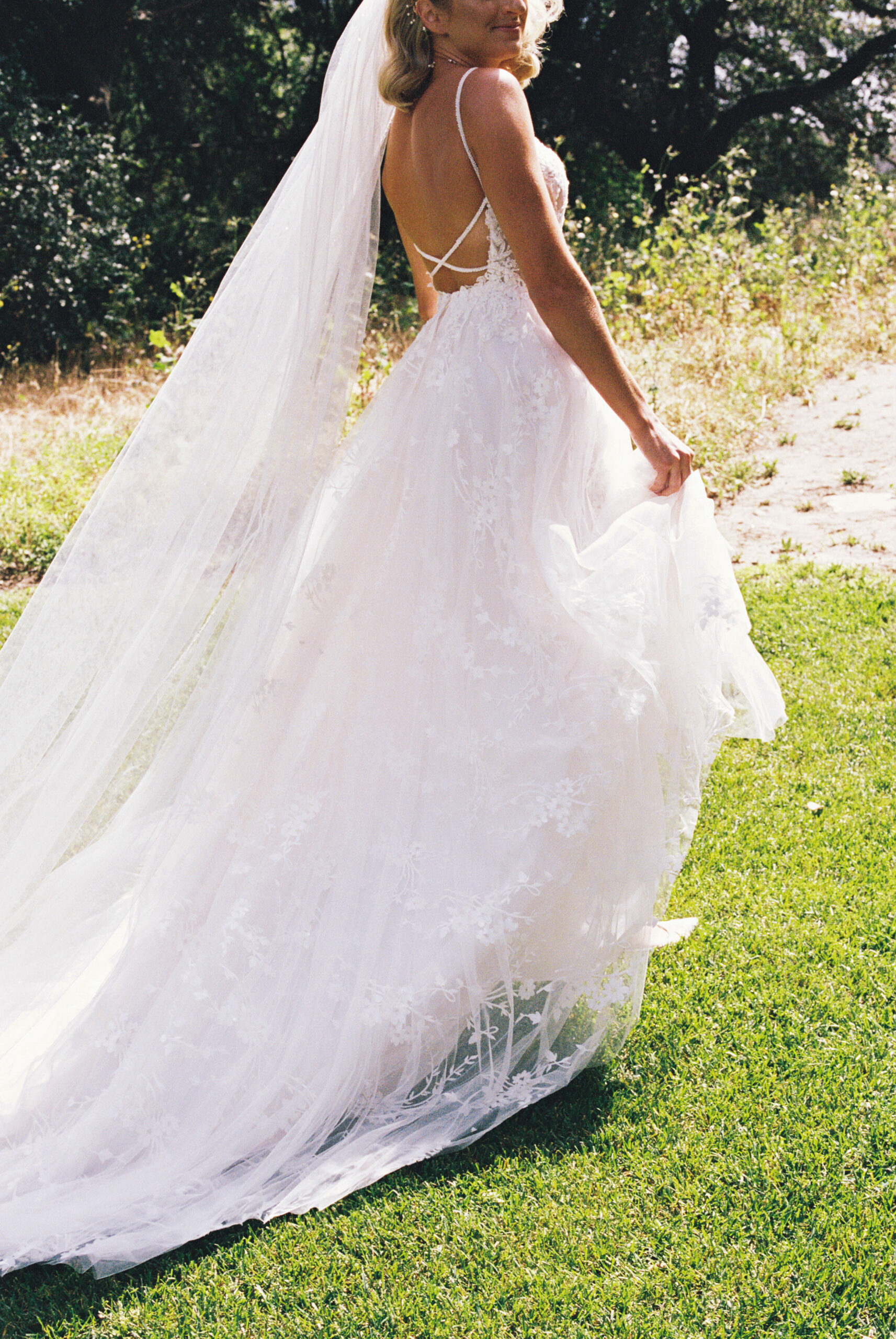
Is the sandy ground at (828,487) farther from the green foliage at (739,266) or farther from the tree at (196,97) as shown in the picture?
the tree at (196,97)

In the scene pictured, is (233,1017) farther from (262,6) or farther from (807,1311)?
(262,6)

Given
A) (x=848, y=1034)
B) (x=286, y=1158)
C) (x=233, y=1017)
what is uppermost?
(x=233, y=1017)

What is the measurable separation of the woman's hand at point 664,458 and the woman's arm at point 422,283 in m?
0.61

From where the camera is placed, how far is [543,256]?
233 cm

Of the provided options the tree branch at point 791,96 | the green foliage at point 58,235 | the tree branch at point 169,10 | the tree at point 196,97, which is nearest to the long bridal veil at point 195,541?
the green foliage at point 58,235

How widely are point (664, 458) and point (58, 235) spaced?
10206mm

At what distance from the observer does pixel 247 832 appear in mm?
2436

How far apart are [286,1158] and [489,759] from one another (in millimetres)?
911

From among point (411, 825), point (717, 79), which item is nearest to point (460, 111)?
point (411, 825)

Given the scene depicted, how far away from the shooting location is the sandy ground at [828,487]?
18.6ft

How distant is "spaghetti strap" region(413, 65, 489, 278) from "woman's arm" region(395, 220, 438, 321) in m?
0.02

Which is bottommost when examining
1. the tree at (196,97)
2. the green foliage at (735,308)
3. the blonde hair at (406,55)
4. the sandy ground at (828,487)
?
the sandy ground at (828,487)

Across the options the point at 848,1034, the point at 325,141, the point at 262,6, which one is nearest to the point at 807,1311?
the point at 848,1034

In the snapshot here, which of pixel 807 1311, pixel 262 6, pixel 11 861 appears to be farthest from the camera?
pixel 262 6
